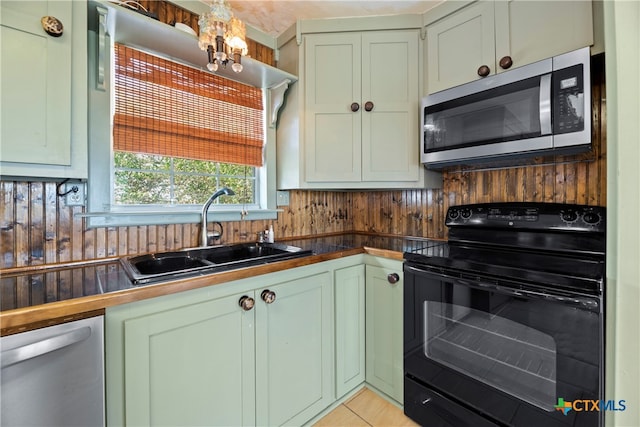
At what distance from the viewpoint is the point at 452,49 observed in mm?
1637

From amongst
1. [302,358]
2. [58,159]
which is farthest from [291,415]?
[58,159]

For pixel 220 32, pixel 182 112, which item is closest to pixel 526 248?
pixel 220 32

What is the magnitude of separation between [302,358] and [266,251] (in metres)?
0.66

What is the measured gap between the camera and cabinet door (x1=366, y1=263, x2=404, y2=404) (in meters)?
1.59

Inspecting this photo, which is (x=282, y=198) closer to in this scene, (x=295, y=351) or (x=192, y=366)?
(x=295, y=351)

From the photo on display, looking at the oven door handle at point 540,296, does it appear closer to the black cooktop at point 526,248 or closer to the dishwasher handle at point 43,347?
the black cooktop at point 526,248

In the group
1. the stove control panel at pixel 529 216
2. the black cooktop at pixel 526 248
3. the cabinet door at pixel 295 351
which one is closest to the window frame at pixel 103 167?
the cabinet door at pixel 295 351

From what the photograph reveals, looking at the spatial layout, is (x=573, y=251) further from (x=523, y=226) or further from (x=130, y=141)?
(x=130, y=141)

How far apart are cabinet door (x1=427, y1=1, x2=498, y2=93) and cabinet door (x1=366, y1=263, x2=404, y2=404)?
1.14m

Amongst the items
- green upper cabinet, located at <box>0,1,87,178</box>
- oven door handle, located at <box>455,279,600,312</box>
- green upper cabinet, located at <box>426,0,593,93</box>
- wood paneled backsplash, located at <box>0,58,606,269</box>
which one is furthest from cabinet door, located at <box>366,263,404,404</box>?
green upper cabinet, located at <box>0,1,87,178</box>

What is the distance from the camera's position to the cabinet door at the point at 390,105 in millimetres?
1799

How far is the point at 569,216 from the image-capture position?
4.51ft

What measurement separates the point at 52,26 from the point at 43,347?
3.58 feet

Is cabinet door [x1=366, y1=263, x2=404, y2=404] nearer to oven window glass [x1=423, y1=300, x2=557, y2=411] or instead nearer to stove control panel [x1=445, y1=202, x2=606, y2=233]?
oven window glass [x1=423, y1=300, x2=557, y2=411]
